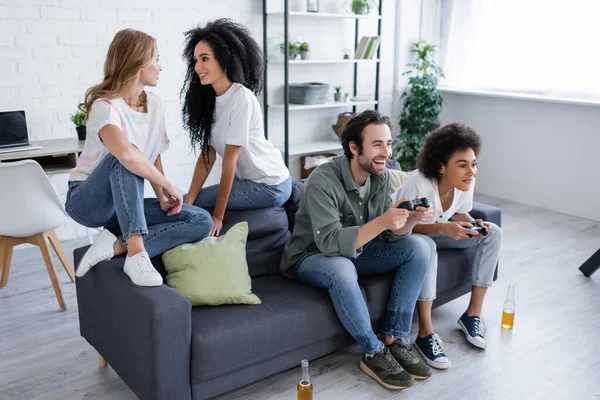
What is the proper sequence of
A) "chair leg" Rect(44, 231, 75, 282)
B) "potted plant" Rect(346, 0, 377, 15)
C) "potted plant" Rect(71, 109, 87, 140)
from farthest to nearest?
"potted plant" Rect(346, 0, 377, 15) < "potted plant" Rect(71, 109, 87, 140) < "chair leg" Rect(44, 231, 75, 282)

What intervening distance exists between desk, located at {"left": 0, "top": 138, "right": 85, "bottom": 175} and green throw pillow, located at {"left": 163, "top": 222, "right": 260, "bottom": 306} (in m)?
1.43

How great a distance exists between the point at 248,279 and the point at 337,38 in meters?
3.28

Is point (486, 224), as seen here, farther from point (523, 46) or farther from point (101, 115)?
point (523, 46)

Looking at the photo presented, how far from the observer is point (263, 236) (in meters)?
2.62

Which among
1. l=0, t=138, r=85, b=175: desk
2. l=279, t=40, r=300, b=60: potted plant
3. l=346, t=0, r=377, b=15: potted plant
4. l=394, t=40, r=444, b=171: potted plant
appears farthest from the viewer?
l=394, t=40, r=444, b=171: potted plant

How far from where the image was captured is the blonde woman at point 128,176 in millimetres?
2133

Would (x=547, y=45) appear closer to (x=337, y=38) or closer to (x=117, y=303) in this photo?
(x=337, y=38)

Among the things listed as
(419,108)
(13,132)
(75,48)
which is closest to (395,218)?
(13,132)

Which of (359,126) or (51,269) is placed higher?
(359,126)

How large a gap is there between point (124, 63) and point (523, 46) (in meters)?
3.59

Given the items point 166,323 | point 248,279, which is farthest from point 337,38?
point 166,323

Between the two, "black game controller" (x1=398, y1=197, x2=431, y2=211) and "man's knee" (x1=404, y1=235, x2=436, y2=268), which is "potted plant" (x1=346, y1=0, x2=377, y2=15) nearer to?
"man's knee" (x1=404, y1=235, x2=436, y2=268)

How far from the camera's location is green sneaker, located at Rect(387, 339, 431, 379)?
2354 millimetres

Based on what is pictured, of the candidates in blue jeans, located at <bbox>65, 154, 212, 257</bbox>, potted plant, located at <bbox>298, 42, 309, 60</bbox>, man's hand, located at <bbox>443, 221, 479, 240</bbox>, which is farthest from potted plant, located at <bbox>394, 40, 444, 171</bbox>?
blue jeans, located at <bbox>65, 154, 212, 257</bbox>
